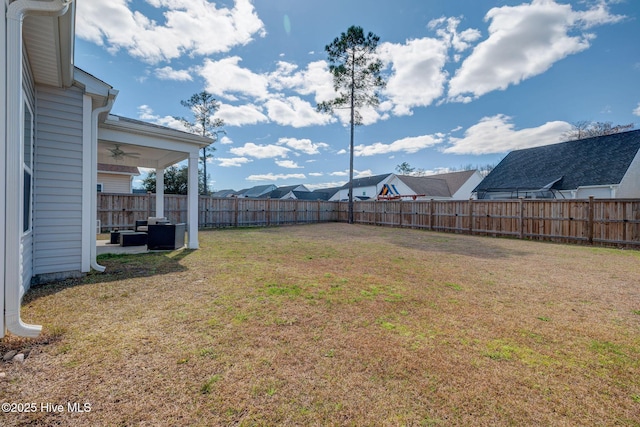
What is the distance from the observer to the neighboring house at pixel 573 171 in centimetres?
1390

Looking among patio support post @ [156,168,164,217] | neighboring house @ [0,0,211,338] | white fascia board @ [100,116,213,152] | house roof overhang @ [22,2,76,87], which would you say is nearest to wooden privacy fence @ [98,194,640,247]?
patio support post @ [156,168,164,217]

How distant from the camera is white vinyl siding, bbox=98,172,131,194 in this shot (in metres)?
18.1

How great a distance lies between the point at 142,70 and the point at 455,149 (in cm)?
2748

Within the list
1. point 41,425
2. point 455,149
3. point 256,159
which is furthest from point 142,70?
point 455,149

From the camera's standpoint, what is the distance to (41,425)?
4.83 feet

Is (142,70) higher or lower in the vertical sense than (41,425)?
higher

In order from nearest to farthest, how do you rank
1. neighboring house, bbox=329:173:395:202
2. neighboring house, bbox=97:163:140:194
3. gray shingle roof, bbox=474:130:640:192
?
gray shingle roof, bbox=474:130:640:192 → neighboring house, bbox=97:163:140:194 → neighboring house, bbox=329:173:395:202

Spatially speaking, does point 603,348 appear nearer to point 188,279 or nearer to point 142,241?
point 188,279

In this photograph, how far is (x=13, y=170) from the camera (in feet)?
7.67

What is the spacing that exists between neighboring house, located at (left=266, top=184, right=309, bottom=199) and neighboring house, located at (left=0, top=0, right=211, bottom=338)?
34782 mm

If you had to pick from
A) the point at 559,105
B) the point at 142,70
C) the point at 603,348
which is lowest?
the point at 603,348

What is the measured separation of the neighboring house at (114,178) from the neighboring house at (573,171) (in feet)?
80.3

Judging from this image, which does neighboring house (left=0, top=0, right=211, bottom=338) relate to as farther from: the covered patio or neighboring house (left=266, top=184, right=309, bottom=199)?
neighboring house (left=266, top=184, right=309, bottom=199)

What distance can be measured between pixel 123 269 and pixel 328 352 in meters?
4.53
